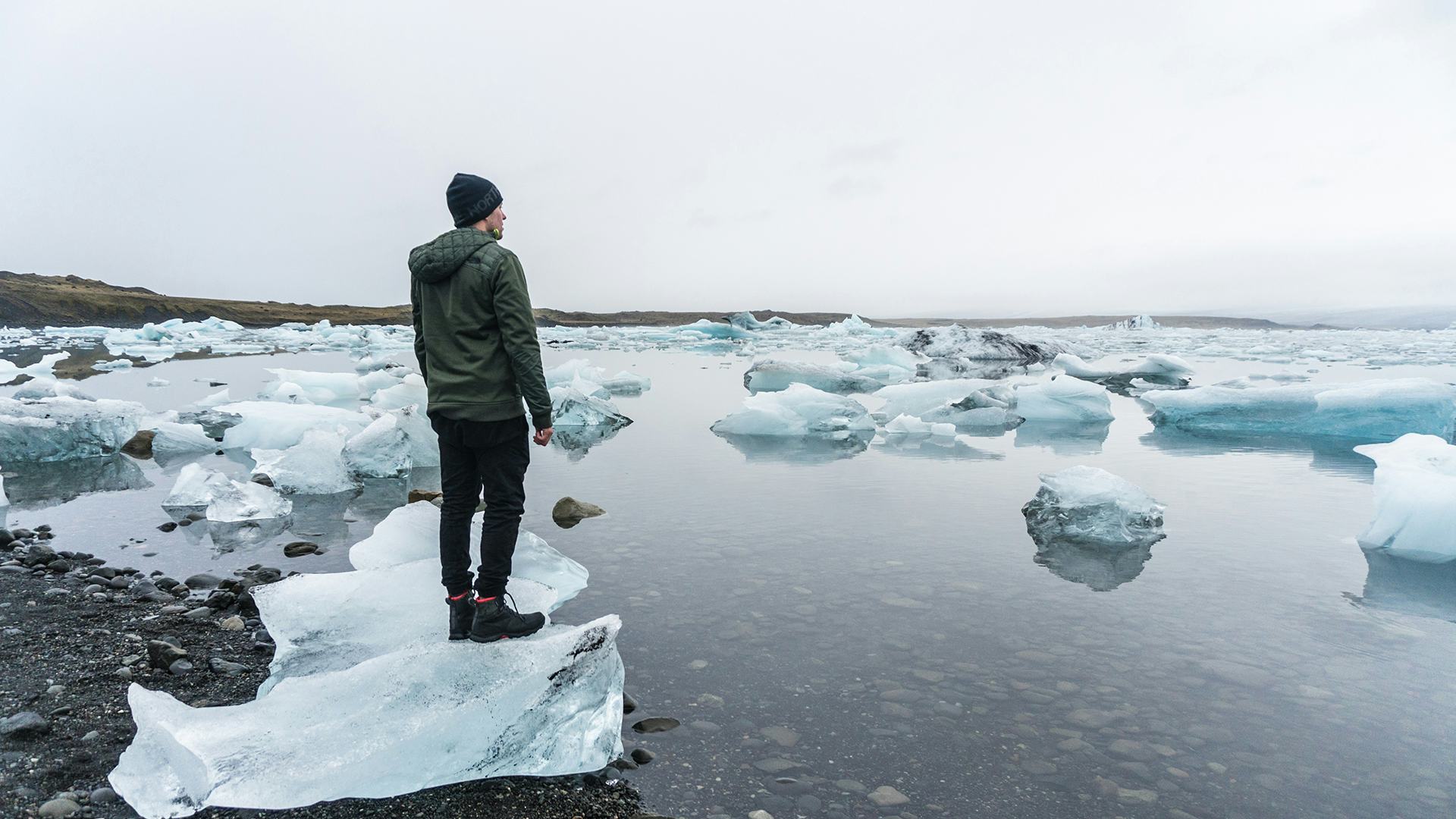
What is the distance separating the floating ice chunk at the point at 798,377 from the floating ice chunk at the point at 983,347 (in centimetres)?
998

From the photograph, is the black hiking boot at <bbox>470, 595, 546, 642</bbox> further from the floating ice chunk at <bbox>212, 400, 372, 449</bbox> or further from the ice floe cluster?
the floating ice chunk at <bbox>212, 400, 372, 449</bbox>

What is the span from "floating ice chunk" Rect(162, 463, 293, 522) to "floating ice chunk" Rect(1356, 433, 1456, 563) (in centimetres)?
828

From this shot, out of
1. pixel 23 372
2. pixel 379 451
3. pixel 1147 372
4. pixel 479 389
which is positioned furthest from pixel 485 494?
pixel 23 372

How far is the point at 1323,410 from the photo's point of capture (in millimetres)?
10125

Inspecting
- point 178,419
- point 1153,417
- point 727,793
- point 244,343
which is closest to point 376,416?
point 178,419

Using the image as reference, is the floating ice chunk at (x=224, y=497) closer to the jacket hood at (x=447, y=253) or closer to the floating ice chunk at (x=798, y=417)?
the jacket hood at (x=447, y=253)

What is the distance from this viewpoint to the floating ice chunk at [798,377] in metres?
15.7

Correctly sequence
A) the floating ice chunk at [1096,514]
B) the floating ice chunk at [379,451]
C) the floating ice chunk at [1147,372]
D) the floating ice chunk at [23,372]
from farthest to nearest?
the floating ice chunk at [1147,372] → the floating ice chunk at [23,372] → the floating ice chunk at [379,451] → the floating ice chunk at [1096,514]

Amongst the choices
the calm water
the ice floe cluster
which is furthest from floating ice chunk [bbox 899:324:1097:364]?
the ice floe cluster

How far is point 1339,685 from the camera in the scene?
3.14 meters

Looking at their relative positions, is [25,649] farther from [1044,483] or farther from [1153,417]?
[1153,417]

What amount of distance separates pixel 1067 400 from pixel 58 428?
1364 centimetres

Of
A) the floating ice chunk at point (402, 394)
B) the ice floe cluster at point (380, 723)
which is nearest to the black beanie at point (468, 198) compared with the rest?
the ice floe cluster at point (380, 723)

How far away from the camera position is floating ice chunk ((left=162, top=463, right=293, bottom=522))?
19.9 ft
